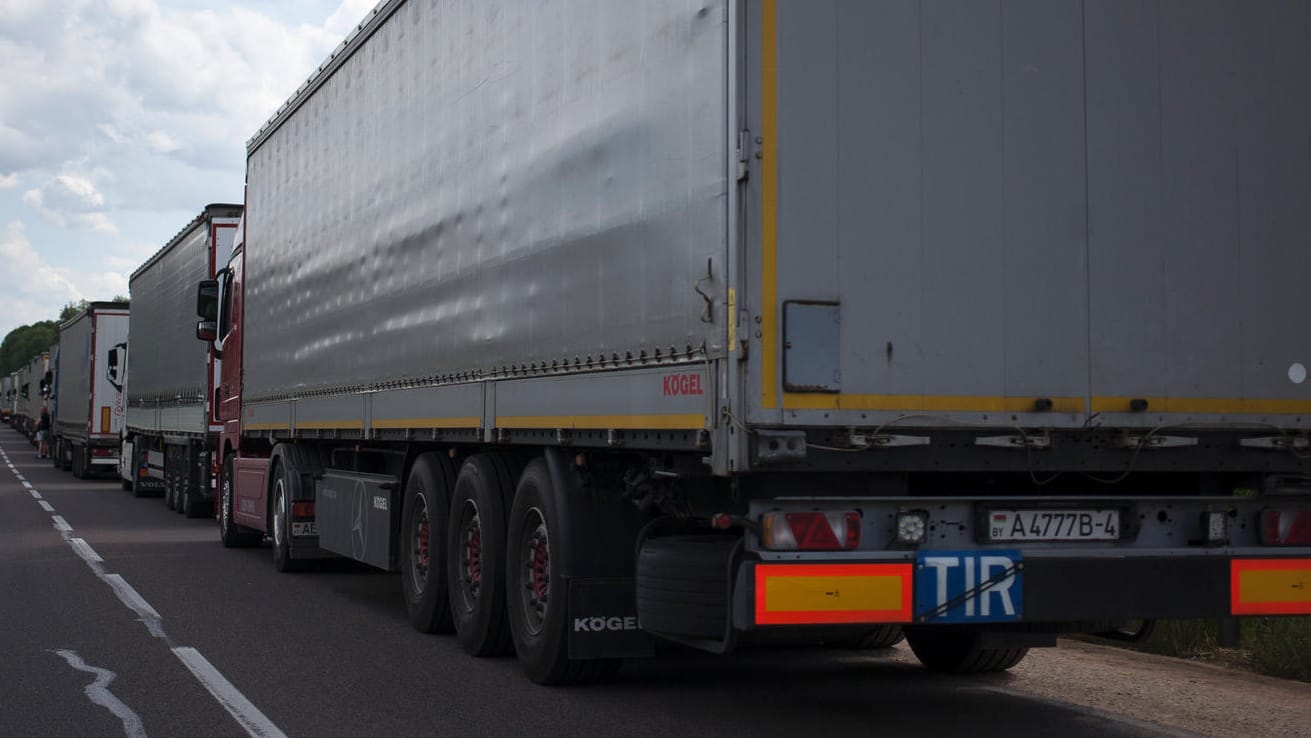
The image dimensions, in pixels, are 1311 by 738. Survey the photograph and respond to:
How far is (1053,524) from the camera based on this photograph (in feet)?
22.4

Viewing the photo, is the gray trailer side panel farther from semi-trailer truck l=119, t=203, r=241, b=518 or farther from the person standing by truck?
the person standing by truck

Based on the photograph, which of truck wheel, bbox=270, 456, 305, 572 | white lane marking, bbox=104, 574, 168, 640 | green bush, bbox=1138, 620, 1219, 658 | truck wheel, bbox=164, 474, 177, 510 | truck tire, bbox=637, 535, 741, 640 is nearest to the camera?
truck tire, bbox=637, 535, 741, 640

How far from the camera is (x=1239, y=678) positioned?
9.09m

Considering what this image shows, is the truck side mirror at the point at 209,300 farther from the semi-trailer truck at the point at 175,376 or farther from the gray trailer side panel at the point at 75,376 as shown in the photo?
the gray trailer side panel at the point at 75,376

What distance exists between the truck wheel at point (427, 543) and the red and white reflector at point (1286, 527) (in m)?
4.97

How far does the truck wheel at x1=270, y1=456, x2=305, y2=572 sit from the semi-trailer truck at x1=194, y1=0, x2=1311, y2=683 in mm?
6952

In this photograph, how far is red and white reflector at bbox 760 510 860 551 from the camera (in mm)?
6418

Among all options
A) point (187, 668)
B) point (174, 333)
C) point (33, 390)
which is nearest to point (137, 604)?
Answer: point (187, 668)

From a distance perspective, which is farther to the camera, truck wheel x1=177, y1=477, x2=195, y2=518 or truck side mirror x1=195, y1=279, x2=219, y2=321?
truck wheel x1=177, y1=477, x2=195, y2=518

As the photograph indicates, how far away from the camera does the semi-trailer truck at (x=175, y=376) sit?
2312cm

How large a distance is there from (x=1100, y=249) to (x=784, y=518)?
1.79 metres

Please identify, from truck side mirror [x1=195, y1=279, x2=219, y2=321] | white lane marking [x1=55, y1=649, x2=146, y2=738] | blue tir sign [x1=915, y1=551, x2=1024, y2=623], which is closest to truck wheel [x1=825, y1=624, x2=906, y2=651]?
blue tir sign [x1=915, y1=551, x2=1024, y2=623]

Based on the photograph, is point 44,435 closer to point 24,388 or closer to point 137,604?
point 24,388

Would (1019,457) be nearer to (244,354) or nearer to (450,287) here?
(450,287)
